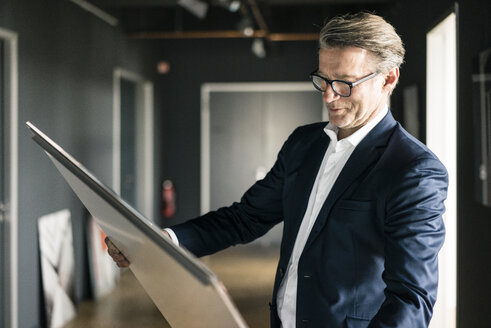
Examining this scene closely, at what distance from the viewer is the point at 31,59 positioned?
4559mm

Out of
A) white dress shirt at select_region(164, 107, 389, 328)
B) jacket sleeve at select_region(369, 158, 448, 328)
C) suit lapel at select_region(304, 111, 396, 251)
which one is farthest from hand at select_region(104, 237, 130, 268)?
jacket sleeve at select_region(369, 158, 448, 328)

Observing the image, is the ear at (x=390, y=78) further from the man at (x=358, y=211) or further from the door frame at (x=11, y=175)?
the door frame at (x=11, y=175)

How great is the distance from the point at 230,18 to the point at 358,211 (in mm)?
7230

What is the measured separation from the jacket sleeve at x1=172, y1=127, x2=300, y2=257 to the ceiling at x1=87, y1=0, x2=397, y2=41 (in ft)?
15.8

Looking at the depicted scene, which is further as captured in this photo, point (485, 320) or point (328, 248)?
point (485, 320)

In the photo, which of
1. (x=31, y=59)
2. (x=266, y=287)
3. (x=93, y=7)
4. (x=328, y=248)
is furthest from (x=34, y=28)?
(x=328, y=248)

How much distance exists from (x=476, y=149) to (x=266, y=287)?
160 inches

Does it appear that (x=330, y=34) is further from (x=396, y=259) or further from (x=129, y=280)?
(x=129, y=280)

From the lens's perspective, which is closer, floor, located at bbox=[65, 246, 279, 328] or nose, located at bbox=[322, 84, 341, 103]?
nose, located at bbox=[322, 84, 341, 103]

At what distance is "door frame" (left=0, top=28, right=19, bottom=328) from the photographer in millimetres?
4223

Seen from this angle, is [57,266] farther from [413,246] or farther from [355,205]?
[413,246]

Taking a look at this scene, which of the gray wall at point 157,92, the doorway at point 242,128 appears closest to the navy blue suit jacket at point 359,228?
the gray wall at point 157,92

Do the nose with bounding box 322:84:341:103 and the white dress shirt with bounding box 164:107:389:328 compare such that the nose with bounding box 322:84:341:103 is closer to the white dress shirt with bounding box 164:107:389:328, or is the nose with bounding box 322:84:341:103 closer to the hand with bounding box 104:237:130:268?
the white dress shirt with bounding box 164:107:389:328

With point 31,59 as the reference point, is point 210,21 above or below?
above
